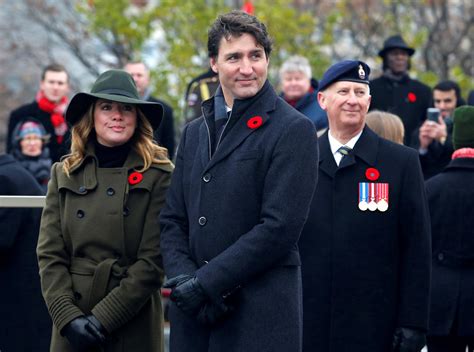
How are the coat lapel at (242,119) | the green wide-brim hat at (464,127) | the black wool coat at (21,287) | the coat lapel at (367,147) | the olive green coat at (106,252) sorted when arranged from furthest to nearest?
1. the green wide-brim hat at (464,127)
2. the black wool coat at (21,287)
3. the coat lapel at (367,147)
4. the olive green coat at (106,252)
5. the coat lapel at (242,119)

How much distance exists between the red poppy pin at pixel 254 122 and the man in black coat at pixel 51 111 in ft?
16.7

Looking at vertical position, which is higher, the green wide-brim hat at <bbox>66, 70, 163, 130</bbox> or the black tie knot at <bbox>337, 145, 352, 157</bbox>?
the green wide-brim hat at <bbox>66, 70, 163, 130</bbox>

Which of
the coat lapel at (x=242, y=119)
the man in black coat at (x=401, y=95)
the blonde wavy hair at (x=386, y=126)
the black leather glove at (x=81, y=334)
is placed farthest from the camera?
the man in black coat at (x=401, y=95)

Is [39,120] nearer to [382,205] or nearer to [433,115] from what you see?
[433,115]

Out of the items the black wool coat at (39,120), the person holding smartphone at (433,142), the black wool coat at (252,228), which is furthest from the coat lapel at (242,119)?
the black wool coat at (39,120)

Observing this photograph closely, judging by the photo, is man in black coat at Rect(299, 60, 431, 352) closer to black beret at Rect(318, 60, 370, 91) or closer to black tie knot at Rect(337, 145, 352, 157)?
black tie knot at Rect(337, 145, 352, 157)

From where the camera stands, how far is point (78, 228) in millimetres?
5477

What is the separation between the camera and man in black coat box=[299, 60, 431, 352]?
18.7 ft

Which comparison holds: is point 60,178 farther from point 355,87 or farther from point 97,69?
point 97,69

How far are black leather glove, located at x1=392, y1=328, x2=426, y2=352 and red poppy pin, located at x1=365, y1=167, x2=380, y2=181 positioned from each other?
798mm

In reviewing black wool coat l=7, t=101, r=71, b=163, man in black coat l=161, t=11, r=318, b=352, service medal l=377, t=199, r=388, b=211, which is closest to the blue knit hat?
black wool coat l=7, t=101, r=71, b=163

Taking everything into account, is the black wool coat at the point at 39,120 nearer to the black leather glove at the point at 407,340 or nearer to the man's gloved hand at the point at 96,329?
the man's gloved hand at the point at 96,329

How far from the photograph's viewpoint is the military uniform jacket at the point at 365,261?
5.72 meters

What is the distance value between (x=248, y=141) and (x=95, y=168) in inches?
39.2
